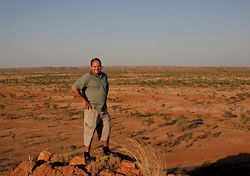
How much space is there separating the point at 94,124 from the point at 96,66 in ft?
3.03

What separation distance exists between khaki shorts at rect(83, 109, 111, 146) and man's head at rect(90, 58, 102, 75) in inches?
24.3

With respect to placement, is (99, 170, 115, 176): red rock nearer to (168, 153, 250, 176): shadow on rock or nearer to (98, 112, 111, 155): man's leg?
(98, 112, 111, 155): man's leg

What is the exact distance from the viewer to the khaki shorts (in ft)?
17.9

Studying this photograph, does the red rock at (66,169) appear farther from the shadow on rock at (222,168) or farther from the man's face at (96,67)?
the shadow on rock at (222,168)

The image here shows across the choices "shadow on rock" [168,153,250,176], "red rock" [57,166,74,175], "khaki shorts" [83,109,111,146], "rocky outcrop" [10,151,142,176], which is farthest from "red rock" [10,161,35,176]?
"shadow on rock" [168,153,250,176]

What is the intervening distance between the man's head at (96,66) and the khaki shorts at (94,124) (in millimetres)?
618

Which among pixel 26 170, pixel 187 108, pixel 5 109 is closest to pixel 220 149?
pixel 26 170

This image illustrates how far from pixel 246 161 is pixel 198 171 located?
1.79 metres

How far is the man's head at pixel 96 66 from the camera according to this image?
5410 millimetres

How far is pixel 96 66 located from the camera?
5410 mm

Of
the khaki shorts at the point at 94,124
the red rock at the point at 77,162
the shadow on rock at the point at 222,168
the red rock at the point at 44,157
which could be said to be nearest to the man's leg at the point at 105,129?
the khaki shorts at the point at 94,124

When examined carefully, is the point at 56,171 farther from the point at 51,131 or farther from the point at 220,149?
the point at 51,131

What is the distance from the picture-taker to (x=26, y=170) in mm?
4848

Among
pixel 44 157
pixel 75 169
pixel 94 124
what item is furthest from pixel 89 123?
pixel 44 157
